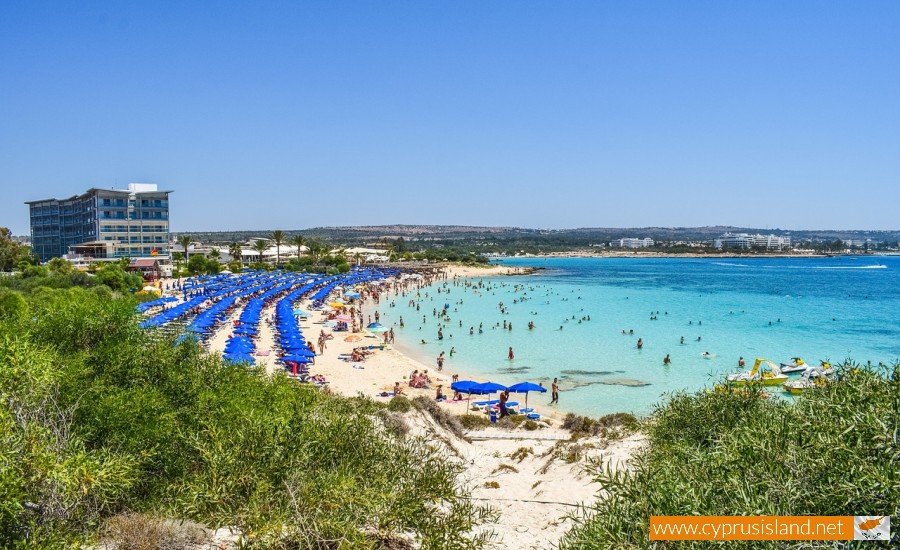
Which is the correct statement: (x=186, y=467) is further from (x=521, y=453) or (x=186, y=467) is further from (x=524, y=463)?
(x=521, y=453)

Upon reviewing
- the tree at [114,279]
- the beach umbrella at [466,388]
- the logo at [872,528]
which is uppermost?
the logo at [872,528]

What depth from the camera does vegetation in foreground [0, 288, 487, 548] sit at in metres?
6.11

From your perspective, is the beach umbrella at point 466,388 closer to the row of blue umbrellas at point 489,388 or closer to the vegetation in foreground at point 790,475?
the row of blue umbrellas at point 489,388

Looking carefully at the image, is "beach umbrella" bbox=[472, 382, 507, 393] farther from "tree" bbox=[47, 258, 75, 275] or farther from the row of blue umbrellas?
"tree" bbox=[47, 258, 75, 275]

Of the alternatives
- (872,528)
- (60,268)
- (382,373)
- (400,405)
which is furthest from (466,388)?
(60,268)

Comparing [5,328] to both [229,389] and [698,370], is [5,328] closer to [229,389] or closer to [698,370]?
[229,389]

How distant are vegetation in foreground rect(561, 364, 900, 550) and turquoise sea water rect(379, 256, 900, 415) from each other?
47.9ft

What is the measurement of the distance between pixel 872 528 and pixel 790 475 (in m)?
0.94

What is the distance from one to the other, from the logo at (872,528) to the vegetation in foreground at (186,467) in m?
3.95

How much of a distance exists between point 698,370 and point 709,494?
24296 mm

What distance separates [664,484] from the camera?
20.7 ft

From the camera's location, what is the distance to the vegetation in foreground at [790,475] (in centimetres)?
524

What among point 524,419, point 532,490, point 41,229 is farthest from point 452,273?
point 532,490

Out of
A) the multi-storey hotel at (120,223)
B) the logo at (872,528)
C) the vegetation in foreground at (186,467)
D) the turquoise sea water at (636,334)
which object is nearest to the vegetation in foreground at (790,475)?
the logo at (872,528)
